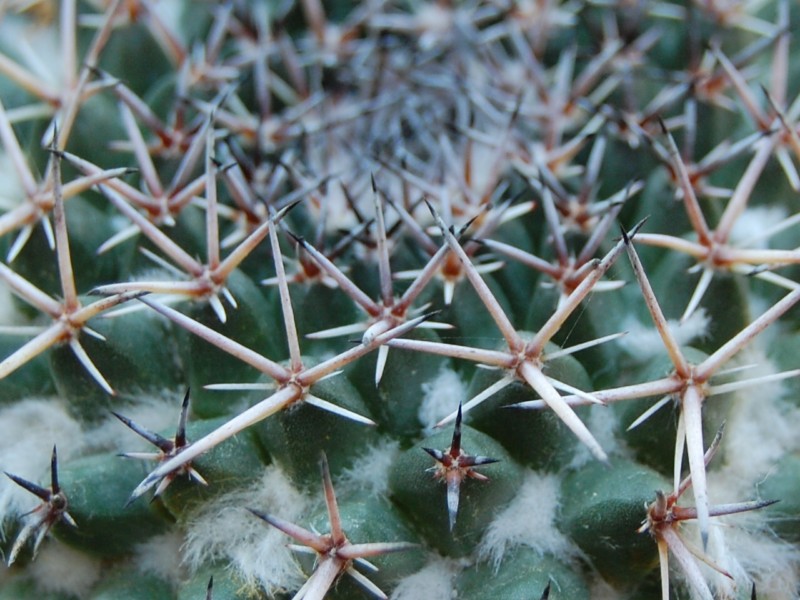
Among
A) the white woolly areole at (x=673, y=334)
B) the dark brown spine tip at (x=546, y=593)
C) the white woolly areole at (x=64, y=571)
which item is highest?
the white woolly areole at (x=673, y=334)

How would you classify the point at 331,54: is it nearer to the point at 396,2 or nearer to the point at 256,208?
the point at 396,2

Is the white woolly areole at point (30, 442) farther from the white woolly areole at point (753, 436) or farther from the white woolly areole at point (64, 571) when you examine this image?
the white woolly areole at point (753, 436)

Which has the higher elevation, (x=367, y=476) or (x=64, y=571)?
(x=367, y=476)

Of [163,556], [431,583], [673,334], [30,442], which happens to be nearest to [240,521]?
[163,556]

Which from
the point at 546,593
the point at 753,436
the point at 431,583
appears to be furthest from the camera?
the point at 753,436

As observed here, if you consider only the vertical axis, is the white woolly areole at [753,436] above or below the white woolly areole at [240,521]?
below

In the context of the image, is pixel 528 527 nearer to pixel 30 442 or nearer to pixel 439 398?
pixel 439 398

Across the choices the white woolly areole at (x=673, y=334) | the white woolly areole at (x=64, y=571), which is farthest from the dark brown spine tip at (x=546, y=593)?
the white woolly areole at (x=64, y=571)

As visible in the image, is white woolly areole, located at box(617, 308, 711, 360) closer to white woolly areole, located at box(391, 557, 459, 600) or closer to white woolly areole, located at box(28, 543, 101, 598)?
white woolly areole, located at box(391, 557, 459, 600)
